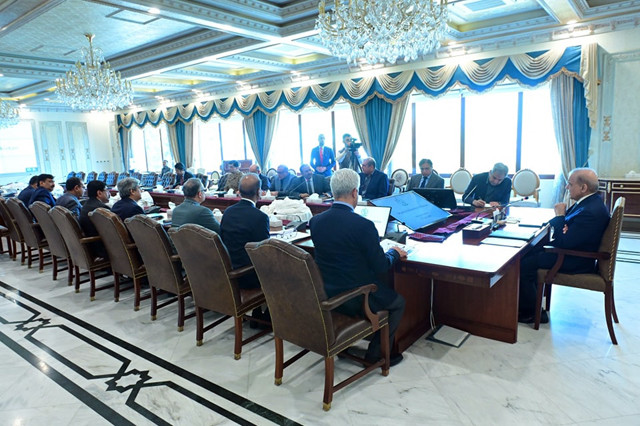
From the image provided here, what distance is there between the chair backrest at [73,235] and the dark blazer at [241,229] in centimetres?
190

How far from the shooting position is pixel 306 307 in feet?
7.11

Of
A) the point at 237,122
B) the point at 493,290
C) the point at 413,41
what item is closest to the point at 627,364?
the point at 493,290

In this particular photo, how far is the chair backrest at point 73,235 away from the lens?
13.1 feet

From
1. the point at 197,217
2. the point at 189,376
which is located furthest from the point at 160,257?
the point at 189,376

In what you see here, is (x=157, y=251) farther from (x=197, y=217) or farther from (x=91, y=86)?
(x=91, y=86)

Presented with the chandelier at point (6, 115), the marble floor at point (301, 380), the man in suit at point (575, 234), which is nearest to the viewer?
the marble floor at point (301, 380)

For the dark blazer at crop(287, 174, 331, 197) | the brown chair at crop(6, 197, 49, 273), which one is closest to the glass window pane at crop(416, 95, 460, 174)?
the dark blazer at crop(287, 174, 331, 197)

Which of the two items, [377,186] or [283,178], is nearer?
[377,186]

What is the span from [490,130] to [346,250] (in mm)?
6530

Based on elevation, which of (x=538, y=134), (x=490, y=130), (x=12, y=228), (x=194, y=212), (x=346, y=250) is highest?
(x=490, y=130)

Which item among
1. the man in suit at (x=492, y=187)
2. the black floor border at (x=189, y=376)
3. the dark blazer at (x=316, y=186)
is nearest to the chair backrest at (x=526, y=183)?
the man in suit at (x=492, y=187)

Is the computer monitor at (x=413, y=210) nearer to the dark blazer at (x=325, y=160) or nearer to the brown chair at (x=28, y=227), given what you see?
the brown chair at (x=28, y=227)

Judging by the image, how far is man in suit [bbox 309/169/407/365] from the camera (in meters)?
2.29

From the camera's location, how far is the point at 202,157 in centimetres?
1310
